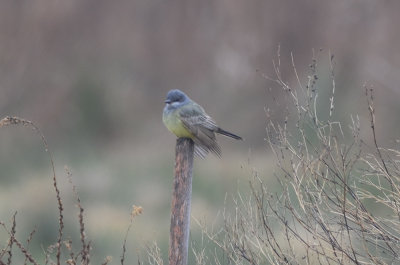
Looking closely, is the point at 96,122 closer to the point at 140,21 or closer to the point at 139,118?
the point at 139,118

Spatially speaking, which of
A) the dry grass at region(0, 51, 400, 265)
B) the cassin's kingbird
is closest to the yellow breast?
the cassin's kingbird

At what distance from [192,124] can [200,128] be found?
53 millimetres

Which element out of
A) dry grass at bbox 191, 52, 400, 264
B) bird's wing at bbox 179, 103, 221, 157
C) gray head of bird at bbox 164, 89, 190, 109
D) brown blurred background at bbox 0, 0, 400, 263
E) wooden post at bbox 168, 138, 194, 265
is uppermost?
brown blurred background at bbox 0, 0, 400, 263

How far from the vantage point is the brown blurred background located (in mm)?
17359

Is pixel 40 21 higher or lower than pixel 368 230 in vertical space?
higher

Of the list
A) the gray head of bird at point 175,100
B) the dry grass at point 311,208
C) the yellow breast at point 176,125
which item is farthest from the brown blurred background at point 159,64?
the dry grass at point 311,208

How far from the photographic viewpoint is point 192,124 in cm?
580

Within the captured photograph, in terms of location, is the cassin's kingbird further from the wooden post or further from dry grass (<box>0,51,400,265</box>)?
the wooden post

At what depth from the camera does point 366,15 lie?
66.4ft

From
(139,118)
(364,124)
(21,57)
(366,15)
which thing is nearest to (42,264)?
(364,124)

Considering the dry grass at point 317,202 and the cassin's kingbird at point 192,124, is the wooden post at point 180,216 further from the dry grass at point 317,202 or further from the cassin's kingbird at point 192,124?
the cassin's kingbird at point 192,124

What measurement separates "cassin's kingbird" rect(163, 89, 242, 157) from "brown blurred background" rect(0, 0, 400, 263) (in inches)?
361

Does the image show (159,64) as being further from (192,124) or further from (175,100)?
(192,124)

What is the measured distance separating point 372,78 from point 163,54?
13.8 ft
